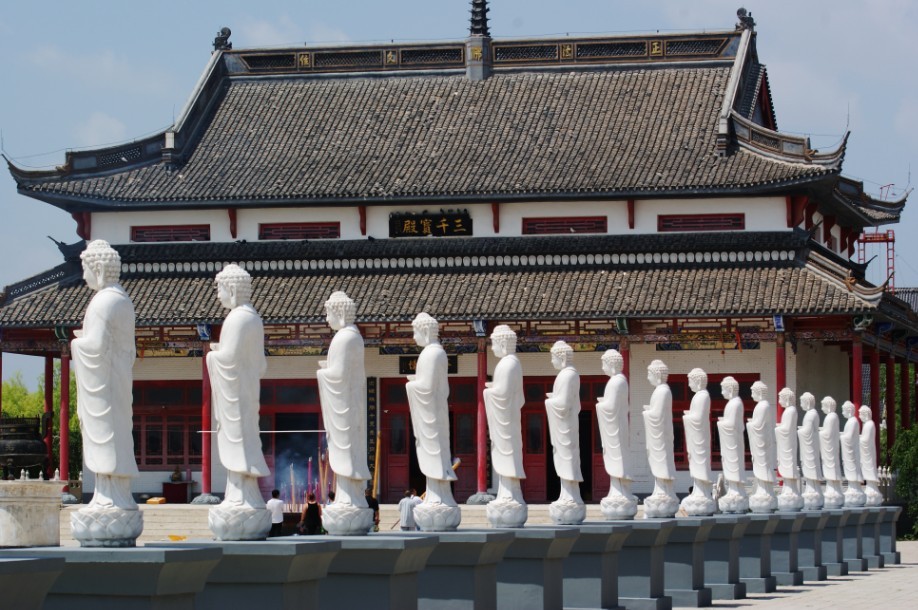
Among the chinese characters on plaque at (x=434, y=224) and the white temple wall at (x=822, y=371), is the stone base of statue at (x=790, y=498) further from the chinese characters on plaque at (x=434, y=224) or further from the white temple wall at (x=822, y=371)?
the chinese characters on plaque at (x=434, y=224)

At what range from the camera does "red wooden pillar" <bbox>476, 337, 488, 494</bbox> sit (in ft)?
132

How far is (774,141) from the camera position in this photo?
43.2 meters

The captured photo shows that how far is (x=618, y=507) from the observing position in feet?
68.3

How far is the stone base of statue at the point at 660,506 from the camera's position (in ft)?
73.3

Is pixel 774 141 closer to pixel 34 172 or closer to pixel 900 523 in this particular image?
pixel 900 523

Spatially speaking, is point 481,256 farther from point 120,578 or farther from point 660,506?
point 120,578

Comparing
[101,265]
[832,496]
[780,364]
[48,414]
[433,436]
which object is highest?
[101,265]

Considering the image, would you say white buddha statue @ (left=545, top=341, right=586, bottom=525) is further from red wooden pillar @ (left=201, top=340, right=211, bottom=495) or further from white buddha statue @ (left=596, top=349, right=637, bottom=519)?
red wooden pillar @ (left=201, top=340, right=211, bottom=495)

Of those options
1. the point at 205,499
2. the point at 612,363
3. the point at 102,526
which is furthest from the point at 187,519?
the point at 102,526

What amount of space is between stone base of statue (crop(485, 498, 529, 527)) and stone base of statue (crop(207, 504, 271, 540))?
464 cm

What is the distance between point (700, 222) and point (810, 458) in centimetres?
1306

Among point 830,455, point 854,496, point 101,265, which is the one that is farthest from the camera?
point 854,496

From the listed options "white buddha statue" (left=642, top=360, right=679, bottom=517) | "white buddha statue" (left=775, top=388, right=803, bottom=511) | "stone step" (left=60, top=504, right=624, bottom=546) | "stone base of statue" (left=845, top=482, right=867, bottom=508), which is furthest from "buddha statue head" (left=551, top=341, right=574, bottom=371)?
"stone step" (left=60, top=504, right=624, bottom=546)

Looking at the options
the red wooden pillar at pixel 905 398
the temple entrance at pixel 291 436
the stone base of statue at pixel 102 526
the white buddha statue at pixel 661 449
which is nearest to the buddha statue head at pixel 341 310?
the stone base of statue at pixel 102 526
